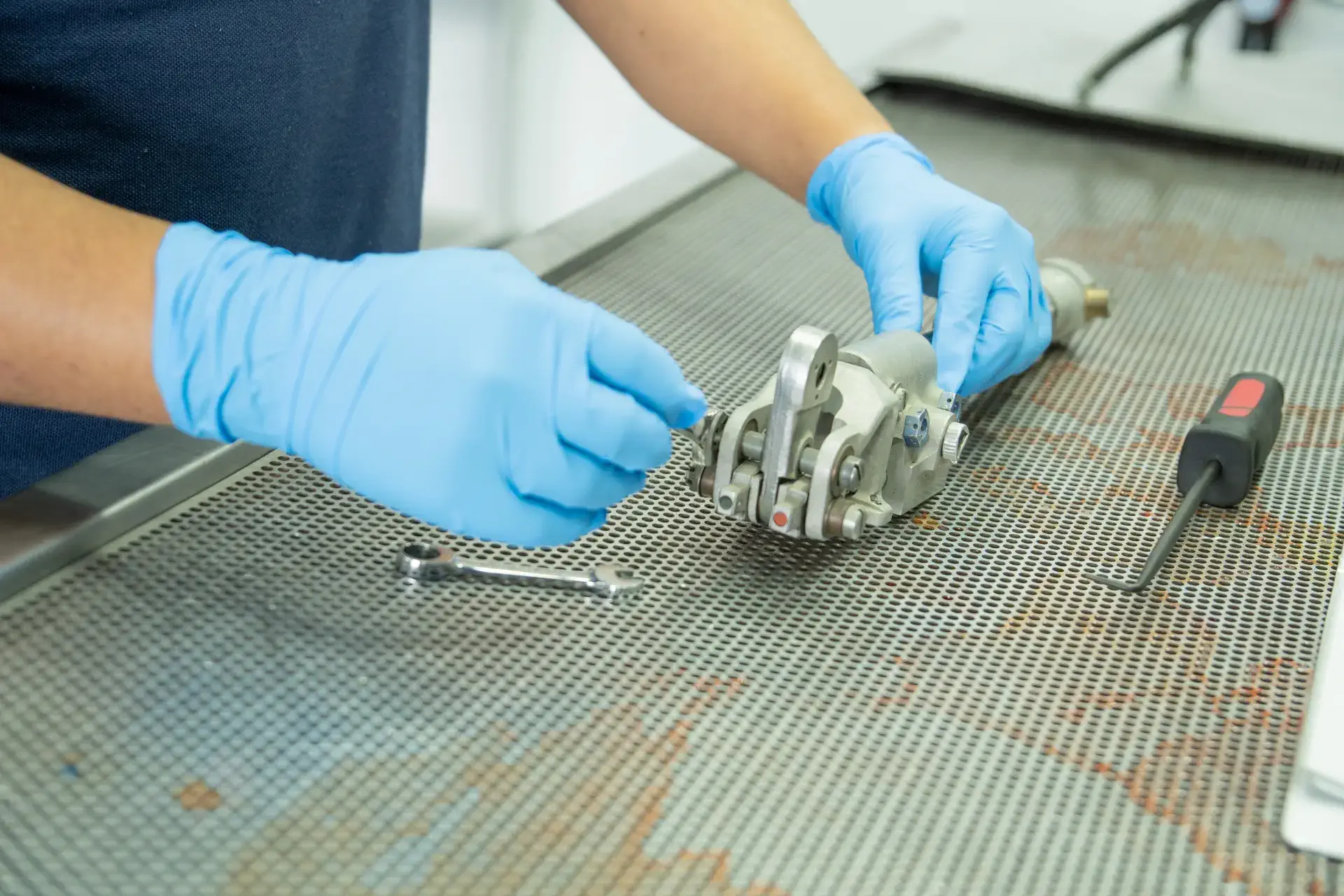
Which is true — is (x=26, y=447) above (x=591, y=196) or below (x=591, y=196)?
above

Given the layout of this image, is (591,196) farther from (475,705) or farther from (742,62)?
(475,705)

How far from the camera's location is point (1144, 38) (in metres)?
1.63

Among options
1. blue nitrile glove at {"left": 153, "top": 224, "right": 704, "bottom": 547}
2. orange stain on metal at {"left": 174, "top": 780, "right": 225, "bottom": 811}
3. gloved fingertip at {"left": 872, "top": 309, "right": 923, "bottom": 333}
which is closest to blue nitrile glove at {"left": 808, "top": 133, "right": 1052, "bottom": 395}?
gloved fingertip at {"left": 872, "top": 309, "right": 923, "bottom": 333}

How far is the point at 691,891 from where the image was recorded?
55 cm

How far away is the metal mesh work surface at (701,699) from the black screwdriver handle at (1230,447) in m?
0.02

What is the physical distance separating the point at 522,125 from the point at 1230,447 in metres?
2.07

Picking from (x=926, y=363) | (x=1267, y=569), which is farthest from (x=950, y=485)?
(x=1267, y=569)

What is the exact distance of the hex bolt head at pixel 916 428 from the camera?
30.9 inches

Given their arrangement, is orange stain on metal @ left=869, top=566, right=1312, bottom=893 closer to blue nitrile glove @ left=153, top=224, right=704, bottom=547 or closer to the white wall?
blue nitrile glove @ left=153, top=224, right=704, bottom=547

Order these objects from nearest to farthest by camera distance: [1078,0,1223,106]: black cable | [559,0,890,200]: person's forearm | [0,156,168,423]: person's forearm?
[0,156,168,423]: person's forearm
[559,0,890,200]: person's forearm
[1078,0,1223,106]: black cable

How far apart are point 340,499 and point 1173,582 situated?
532 millimetres

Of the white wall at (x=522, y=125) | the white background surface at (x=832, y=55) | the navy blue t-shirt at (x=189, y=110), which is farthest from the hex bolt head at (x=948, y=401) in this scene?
the white wall at (x=522, y=125)

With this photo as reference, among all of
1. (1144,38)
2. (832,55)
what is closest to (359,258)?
(1144,38)

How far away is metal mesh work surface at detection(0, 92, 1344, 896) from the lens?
0.56 meters
